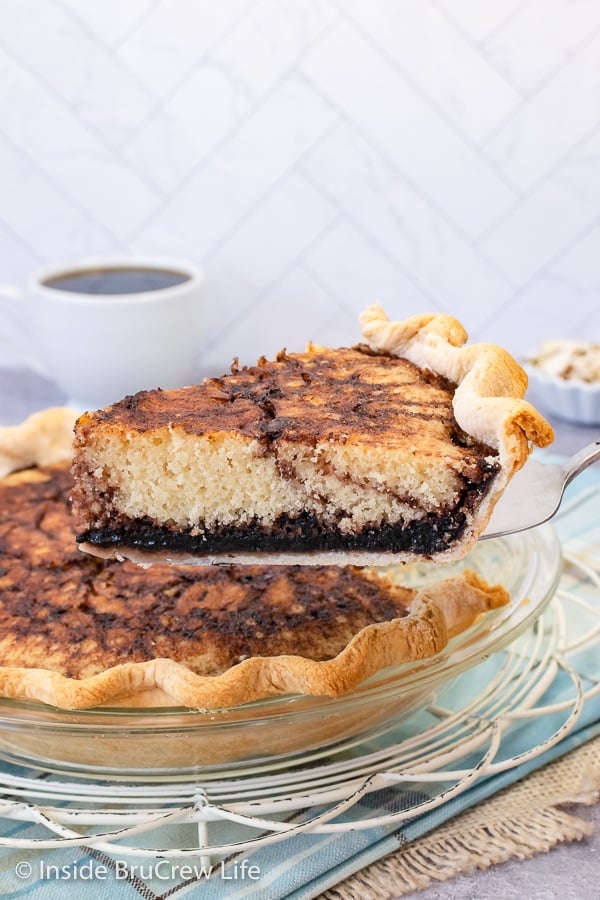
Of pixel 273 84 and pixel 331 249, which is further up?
pixel 273 84

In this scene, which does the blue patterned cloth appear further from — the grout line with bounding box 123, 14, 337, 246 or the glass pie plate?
the grout line with bounding box 123, 14, 337, 246

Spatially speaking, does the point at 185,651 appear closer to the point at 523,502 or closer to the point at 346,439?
the point at 346,439

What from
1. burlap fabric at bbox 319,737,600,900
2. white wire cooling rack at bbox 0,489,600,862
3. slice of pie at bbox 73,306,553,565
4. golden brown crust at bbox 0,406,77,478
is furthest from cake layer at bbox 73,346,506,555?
golden brown crust at bbox 0,406,77,478

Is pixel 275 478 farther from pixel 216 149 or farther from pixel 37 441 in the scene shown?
pixel 216 149

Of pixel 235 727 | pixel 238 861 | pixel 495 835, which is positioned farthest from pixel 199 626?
pixel 495 835

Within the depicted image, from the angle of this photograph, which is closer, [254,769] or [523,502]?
[254,769]

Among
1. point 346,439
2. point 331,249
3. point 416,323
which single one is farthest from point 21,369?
point 346,439

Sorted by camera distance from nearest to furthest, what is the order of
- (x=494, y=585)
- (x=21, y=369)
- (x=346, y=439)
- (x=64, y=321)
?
(x=346, y=439) → (x=494, y=585) → (x=64, y=321) → (x=21, y=369)
